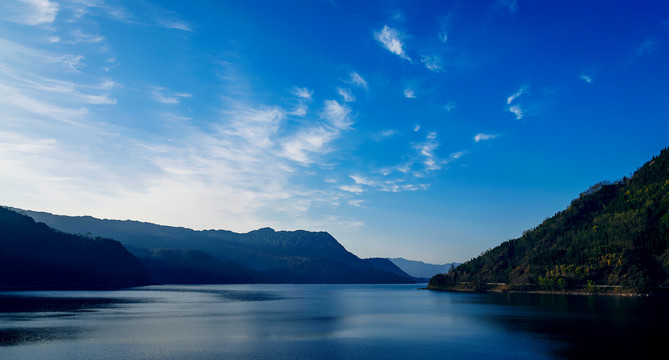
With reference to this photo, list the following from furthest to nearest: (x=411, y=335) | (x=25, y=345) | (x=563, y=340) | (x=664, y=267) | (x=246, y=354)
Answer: (x=664, y=267), (x=411, y=335), (x=563, y=340), (x=25, y=345), (x=246, y=354)

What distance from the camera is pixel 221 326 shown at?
9812cm

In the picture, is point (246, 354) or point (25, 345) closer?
point (246, 354)

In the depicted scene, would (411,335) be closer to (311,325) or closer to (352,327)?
(352,327)

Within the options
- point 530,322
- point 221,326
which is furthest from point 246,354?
point 530,322

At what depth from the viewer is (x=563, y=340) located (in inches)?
2798

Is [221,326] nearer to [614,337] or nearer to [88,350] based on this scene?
[88,350]

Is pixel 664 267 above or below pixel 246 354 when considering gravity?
above

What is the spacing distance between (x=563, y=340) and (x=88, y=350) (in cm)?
7767

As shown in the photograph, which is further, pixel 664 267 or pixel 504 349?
pixel 664 267

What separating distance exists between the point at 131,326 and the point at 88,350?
34342mm

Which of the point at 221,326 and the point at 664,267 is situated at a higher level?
the point at 664,267

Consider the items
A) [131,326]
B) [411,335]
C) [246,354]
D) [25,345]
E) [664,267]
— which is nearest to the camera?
[246,354]

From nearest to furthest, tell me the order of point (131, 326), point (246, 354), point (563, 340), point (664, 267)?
point (246, 354) < point (563, 340) < point (131, 326) < point (664, 267)

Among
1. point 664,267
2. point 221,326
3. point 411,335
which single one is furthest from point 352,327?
point 664,267
